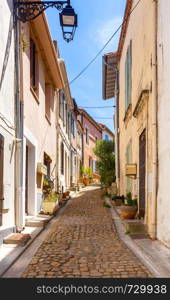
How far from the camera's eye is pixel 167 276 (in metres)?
3.87

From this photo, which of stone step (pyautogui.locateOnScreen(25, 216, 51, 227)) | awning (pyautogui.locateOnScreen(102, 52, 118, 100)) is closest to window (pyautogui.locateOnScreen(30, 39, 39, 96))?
stone step (pyautogui.locateOnScreen(25, 216, 51, 227))

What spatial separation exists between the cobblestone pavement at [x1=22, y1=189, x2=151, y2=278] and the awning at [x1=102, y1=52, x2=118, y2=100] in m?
8.55

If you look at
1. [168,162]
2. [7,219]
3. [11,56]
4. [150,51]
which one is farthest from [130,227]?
[11,56]

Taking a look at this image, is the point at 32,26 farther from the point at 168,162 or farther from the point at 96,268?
the point at 96,268

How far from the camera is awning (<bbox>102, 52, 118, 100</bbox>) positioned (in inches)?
551

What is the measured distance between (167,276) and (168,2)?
432 cm

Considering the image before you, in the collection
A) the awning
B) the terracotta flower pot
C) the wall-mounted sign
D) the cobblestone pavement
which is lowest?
the cobblestone pavement

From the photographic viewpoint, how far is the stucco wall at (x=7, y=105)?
5.59m

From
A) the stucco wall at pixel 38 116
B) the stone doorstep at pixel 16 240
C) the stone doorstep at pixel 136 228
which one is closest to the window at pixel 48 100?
the stucco wall at pixel 38 116

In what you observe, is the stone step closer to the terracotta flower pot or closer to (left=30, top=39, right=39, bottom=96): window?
the terracotta flower pot

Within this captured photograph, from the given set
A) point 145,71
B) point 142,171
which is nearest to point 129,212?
point 142,171

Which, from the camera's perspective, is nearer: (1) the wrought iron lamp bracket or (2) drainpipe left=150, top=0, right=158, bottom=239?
(2) drainpipe left=150, top=0, right=158, bottom=239

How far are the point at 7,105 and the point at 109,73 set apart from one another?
10355 millimetres

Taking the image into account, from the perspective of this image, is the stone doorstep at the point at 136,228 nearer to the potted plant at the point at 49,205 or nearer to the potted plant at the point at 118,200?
the potted plant at the point at 49,205
